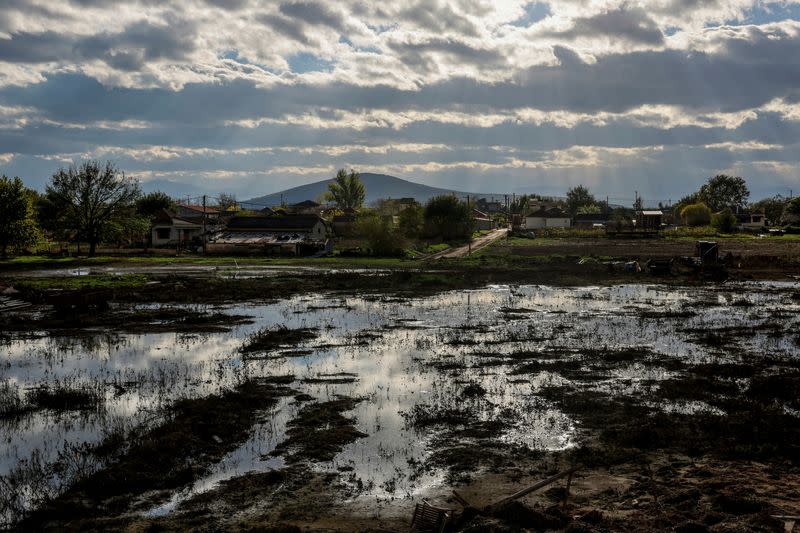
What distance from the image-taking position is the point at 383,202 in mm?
143125

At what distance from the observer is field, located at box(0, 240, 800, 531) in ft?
35.1

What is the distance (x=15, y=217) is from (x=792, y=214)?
137463mm

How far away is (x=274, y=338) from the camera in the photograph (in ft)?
84.0

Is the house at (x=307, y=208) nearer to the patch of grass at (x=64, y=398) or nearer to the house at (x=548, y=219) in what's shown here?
the house at (x=548, y=219)

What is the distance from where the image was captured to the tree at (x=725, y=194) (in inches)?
7352

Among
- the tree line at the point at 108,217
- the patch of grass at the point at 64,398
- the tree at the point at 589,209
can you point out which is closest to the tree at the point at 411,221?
the tree line at the point at 108,217

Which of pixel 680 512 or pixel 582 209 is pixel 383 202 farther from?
pixel 680 512

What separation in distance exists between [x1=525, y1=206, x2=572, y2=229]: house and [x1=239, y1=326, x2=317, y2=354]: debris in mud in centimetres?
12580

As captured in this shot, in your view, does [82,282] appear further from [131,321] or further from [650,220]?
[650,220]

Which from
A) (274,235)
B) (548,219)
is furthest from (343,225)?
(548,219)

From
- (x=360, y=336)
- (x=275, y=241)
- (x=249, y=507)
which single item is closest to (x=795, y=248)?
(x=275, y=241)

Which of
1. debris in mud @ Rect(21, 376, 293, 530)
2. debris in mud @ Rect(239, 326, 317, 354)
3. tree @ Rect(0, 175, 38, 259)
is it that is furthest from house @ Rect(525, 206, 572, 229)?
debris in mud @ Rect(21, 376, 293, 530)

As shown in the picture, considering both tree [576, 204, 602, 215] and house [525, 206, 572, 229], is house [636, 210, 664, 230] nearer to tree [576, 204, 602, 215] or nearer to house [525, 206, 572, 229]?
house [525, 206, 572, 229]

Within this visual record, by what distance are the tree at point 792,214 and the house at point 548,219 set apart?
43312 millimetres
